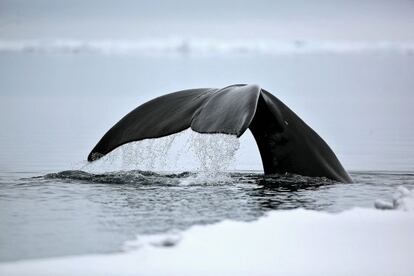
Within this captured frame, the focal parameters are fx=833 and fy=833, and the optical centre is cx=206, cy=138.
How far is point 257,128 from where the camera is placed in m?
6.88

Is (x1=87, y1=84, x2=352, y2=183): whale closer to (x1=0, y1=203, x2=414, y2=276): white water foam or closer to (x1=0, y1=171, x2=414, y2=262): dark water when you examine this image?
(x1=0, y1=171, x2=414, y2=262): dark water

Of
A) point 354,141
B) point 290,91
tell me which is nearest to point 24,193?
point 354,141

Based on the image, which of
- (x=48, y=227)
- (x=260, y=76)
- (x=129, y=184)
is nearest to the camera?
(x=48, y=227)

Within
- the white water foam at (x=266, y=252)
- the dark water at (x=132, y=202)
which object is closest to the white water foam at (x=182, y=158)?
the dark water at (x=132, y=202)

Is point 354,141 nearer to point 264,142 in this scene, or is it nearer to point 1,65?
point 264,142

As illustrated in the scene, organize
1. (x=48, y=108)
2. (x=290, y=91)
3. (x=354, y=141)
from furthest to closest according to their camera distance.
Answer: (x=290, y=91) < (x=48, y=108) < (x=354, y=141)

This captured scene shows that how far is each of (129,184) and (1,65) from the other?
29569 millimetres

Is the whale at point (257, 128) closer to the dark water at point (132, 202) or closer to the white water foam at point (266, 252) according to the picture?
the dark water at point (132, 202)

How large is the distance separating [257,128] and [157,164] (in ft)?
11.1

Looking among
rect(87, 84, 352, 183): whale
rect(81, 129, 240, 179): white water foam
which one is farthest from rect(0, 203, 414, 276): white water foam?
rect(87, 84, 352, 183): whale

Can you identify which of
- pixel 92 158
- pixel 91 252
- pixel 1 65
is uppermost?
pixel 1 65

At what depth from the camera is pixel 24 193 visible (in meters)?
6.51

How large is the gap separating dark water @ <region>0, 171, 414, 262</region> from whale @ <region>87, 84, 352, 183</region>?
141 millimetres

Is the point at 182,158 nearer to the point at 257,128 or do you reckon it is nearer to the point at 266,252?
the point at 257,128
